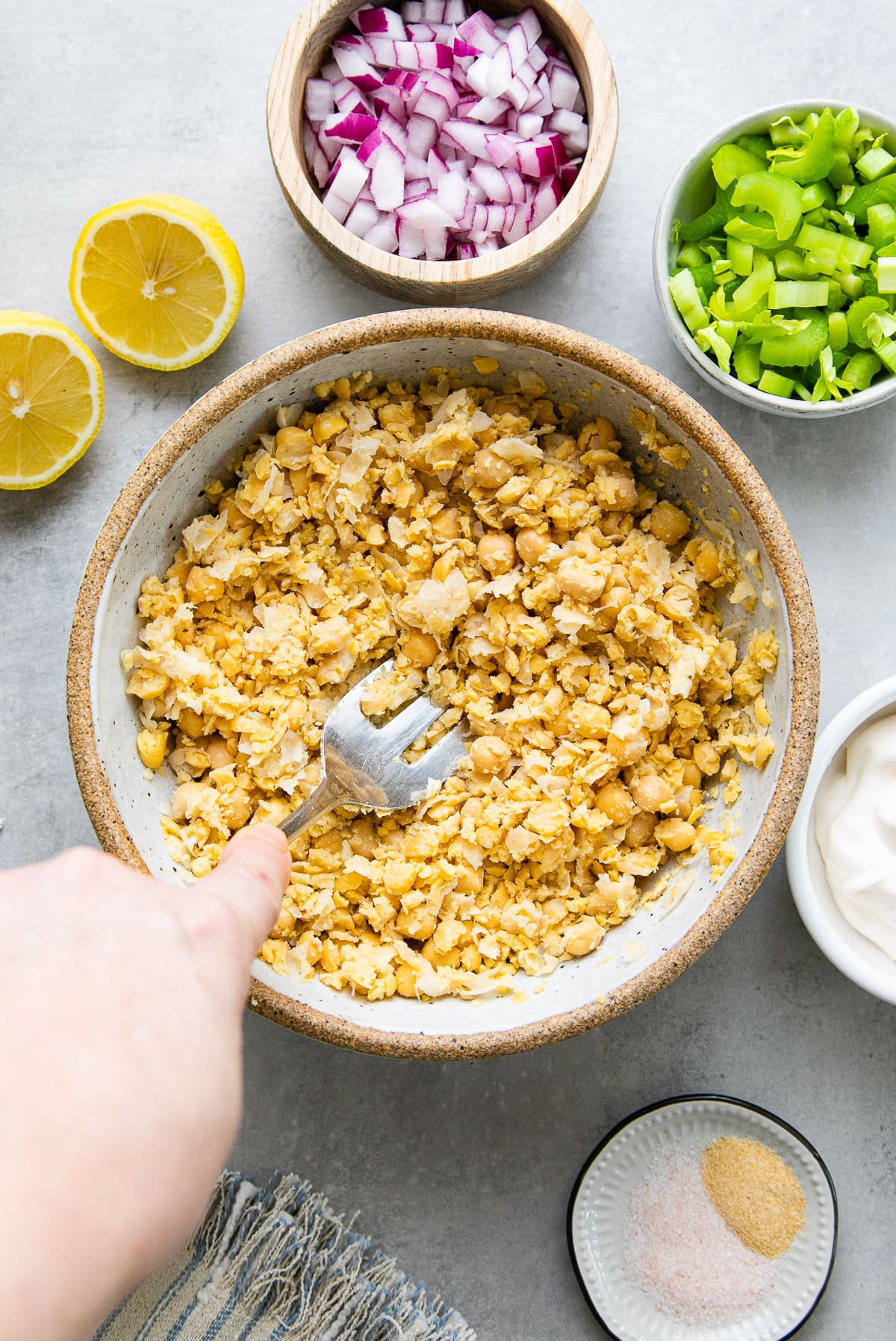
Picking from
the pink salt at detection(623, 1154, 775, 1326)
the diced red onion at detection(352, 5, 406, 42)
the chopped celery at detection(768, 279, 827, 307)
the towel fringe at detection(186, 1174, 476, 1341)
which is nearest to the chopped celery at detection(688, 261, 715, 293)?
the chopped celery at detection(768, 279, 827, 307)

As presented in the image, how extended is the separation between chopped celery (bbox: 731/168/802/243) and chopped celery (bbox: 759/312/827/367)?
170 mm

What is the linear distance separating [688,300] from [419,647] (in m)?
0.81

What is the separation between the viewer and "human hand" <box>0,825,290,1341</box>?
2.90 ft

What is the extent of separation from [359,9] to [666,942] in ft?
5.79

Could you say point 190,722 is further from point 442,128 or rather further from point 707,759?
point 442,128

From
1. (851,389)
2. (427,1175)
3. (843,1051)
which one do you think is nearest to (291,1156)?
(427,1175)

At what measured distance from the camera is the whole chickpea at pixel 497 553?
190cm

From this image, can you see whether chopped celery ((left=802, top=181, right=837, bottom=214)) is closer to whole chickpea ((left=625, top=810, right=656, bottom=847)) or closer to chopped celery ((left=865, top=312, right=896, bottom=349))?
chopped celery ((left=865, top=312, right=896, bottom=349))

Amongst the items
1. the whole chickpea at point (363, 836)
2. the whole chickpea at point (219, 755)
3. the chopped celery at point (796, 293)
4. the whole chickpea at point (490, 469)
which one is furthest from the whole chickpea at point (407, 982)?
the chopped celery at point (796, 293)

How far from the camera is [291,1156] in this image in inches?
84.4

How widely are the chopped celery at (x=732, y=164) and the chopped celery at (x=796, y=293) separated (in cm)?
21

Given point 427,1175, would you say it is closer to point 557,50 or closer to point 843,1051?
point 843,1051

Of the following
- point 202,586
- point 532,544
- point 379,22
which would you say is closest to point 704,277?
point 532,544

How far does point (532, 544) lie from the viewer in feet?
6.20
